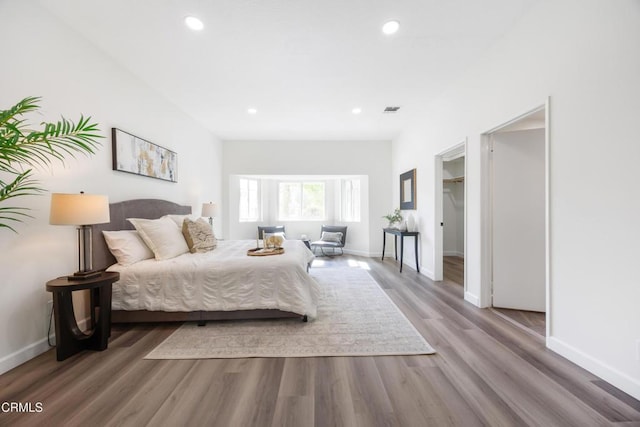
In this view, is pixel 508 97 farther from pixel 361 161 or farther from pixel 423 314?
pixel 361 161

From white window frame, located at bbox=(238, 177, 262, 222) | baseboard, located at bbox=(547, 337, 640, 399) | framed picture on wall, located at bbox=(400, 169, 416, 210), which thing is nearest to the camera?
baseboard, located at bbox=(547, 337, 640, 399)

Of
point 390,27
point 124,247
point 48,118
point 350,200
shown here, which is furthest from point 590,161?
point 350,200

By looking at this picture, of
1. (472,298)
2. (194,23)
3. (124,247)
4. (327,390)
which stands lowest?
(327,390)

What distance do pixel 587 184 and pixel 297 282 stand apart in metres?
2.32

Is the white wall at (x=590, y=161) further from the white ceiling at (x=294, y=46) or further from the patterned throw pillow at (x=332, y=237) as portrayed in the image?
the patterned throw pillow at (x=332, y=237)

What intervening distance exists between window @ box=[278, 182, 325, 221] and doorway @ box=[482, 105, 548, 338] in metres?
4.58

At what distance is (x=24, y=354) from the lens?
6.07 feet

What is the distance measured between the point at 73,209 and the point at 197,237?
4.55ft

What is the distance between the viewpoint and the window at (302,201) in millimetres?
6965

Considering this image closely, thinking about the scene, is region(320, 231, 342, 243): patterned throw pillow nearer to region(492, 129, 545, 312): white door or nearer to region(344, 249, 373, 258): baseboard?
region(344, 249, 373, 258): baseboard

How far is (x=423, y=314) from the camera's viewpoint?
2.67 metres

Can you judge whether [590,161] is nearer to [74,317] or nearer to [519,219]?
[519,219]

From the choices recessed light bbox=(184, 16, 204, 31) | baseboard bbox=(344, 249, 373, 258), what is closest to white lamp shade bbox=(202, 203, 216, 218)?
recessed light bbox=(184, 16, 204, 31)

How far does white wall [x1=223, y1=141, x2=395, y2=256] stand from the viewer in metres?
5.68
